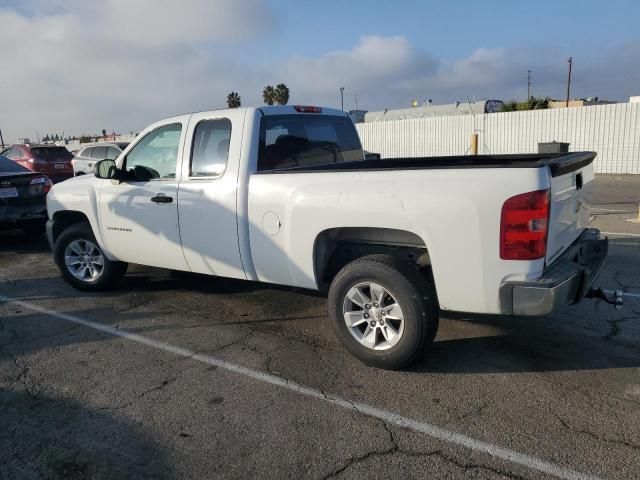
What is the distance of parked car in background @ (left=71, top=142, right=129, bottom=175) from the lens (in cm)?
1661

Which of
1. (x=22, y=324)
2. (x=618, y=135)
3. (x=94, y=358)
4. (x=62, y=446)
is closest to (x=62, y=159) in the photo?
(x=22, y=324)

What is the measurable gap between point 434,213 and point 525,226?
552mm

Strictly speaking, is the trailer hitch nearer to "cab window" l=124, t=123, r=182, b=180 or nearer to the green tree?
"cab window" l=124, t=123, r=182, b=180

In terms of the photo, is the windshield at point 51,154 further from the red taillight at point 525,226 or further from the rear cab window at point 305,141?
the red taillight at point 525,226

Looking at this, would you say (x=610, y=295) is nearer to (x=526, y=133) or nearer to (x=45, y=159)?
(x=45, y=159)

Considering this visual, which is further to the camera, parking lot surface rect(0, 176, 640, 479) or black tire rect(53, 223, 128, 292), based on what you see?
black tire rect(53, 223, 128, 292)

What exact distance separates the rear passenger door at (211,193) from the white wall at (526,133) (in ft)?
55.3

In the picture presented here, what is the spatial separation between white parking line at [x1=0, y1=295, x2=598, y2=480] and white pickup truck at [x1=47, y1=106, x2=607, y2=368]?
20.3 inches

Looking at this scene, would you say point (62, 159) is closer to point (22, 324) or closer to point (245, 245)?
point (22, 324)

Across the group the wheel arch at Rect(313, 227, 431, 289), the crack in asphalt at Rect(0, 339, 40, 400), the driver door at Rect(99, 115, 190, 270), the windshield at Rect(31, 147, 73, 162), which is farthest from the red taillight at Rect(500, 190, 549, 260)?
the windshield at Rect(31, 147, 73, 162)

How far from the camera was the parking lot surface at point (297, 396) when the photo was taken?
2.76 meters

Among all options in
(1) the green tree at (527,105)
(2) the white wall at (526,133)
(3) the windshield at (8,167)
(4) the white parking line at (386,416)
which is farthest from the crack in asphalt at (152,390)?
(1) the green tree at (527,105)

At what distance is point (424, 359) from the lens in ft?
12.7

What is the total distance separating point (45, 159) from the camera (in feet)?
54.0
